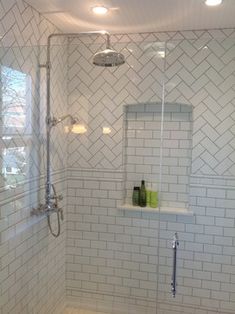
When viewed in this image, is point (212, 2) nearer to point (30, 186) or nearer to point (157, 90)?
point (157, 90)

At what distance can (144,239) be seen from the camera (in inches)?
114

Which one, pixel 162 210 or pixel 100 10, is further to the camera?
pixel 162 210

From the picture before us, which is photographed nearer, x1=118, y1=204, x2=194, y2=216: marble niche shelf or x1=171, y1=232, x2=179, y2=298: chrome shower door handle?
x1=171, y1=232, x2=179, y2=298: chrome shower door handle

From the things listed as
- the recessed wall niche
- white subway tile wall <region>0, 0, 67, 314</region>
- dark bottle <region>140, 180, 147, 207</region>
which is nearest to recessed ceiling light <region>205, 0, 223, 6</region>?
the recessed wall niche

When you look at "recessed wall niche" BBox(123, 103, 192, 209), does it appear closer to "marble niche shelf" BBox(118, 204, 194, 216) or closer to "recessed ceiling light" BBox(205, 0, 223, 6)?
"marble niche shelf" BBox(118, 204, 194, 216)

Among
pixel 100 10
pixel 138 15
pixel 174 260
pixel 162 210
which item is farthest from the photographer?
pixel 162 210

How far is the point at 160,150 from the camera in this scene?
292cm

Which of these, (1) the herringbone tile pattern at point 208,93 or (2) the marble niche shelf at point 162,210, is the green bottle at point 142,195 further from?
(1) the herringbone tile pattern at point 208,93

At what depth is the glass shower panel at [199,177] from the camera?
2748 millimetres

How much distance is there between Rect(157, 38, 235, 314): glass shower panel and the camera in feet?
9.02

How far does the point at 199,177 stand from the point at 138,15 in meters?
1.42

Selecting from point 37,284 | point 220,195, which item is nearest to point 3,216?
point 37,284

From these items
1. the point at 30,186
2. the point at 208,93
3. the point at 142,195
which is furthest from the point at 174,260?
the point at 208,93

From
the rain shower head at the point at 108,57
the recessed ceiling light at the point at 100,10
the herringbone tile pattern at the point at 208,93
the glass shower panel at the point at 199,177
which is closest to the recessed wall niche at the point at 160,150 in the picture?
the glass shower panel at the point at 199,177
